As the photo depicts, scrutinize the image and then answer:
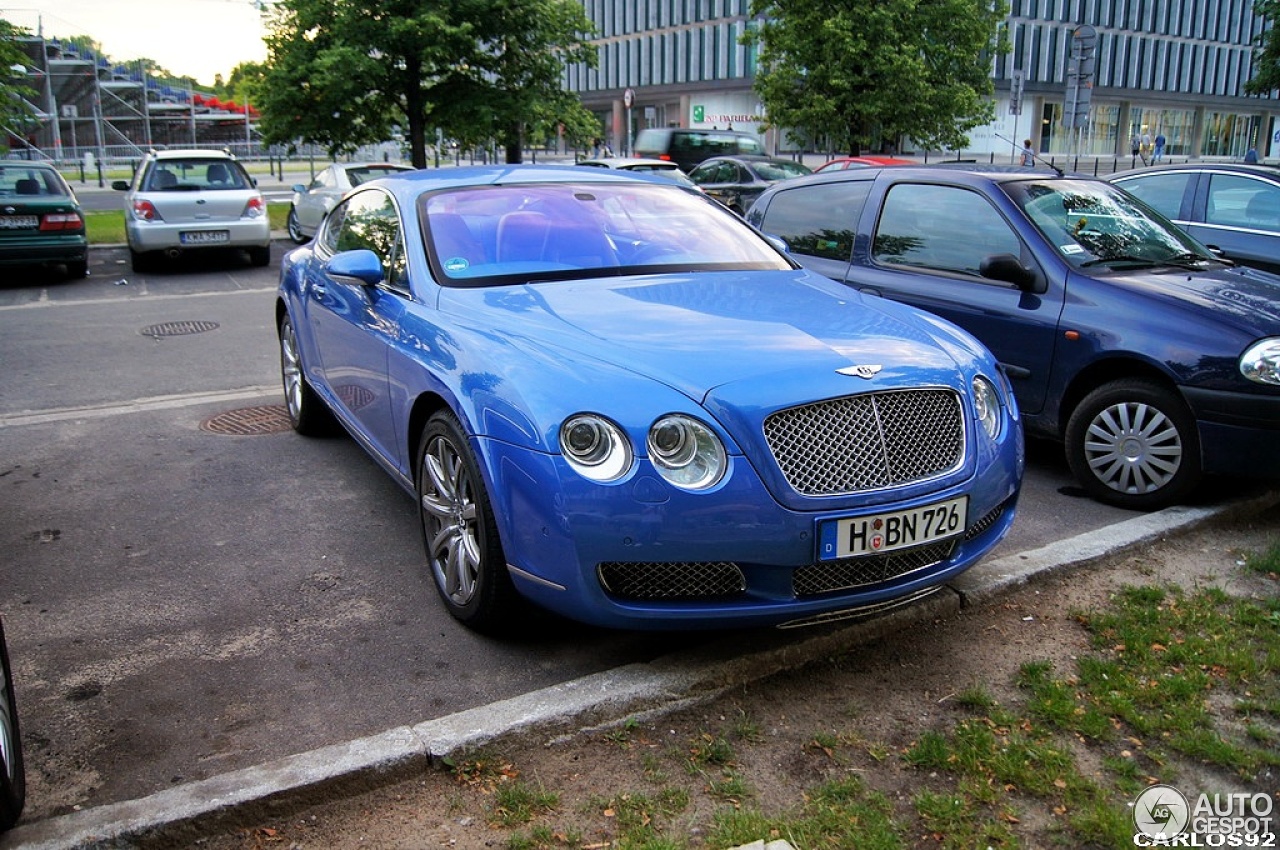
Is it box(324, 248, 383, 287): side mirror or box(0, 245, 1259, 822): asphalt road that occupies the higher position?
box(324, 248, 383, 287): side mirror

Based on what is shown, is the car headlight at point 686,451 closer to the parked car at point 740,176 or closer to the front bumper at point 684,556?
the front bumper at point 684,556

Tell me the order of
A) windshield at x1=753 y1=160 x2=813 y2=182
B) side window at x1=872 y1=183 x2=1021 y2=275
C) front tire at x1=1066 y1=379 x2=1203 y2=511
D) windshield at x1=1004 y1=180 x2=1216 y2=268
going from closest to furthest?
front tire at x1=1066 y1=379 x2=1203 y2=511
windshield at x1=1004 y1=180 x2=1216 y2=268
side window at x1=872 y1=183 x2=1021 y2=275
windshield at x1=753 y1=160 x2=813 y2=182

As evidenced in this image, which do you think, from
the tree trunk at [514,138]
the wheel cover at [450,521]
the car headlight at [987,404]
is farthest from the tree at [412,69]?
the car headlight at [987,404]

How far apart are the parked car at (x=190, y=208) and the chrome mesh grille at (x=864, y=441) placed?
13.1 metres

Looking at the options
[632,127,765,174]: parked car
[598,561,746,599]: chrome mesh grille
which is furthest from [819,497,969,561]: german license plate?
[632,127,765,174]: parked car

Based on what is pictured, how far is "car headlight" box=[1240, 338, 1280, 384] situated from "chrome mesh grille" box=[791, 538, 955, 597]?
91.0 inches

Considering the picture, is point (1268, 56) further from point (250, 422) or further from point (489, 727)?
Result: point (489, 727)

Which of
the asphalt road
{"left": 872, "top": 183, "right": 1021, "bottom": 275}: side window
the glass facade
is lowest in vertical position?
the asphalt road

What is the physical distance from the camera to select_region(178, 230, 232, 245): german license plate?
14336 millimetres

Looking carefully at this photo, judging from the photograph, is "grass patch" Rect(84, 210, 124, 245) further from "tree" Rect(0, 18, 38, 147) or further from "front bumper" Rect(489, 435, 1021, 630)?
"front bumper" Rect(489, 435, 1021, 630)

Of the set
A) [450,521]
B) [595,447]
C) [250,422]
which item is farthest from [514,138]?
[595,447]

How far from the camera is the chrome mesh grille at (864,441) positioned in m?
3.27

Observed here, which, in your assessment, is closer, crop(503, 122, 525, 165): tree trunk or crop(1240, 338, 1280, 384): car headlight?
crop(1240, 338, 1280, 384): car headlight

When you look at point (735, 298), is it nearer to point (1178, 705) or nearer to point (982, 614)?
point (982, 614)
